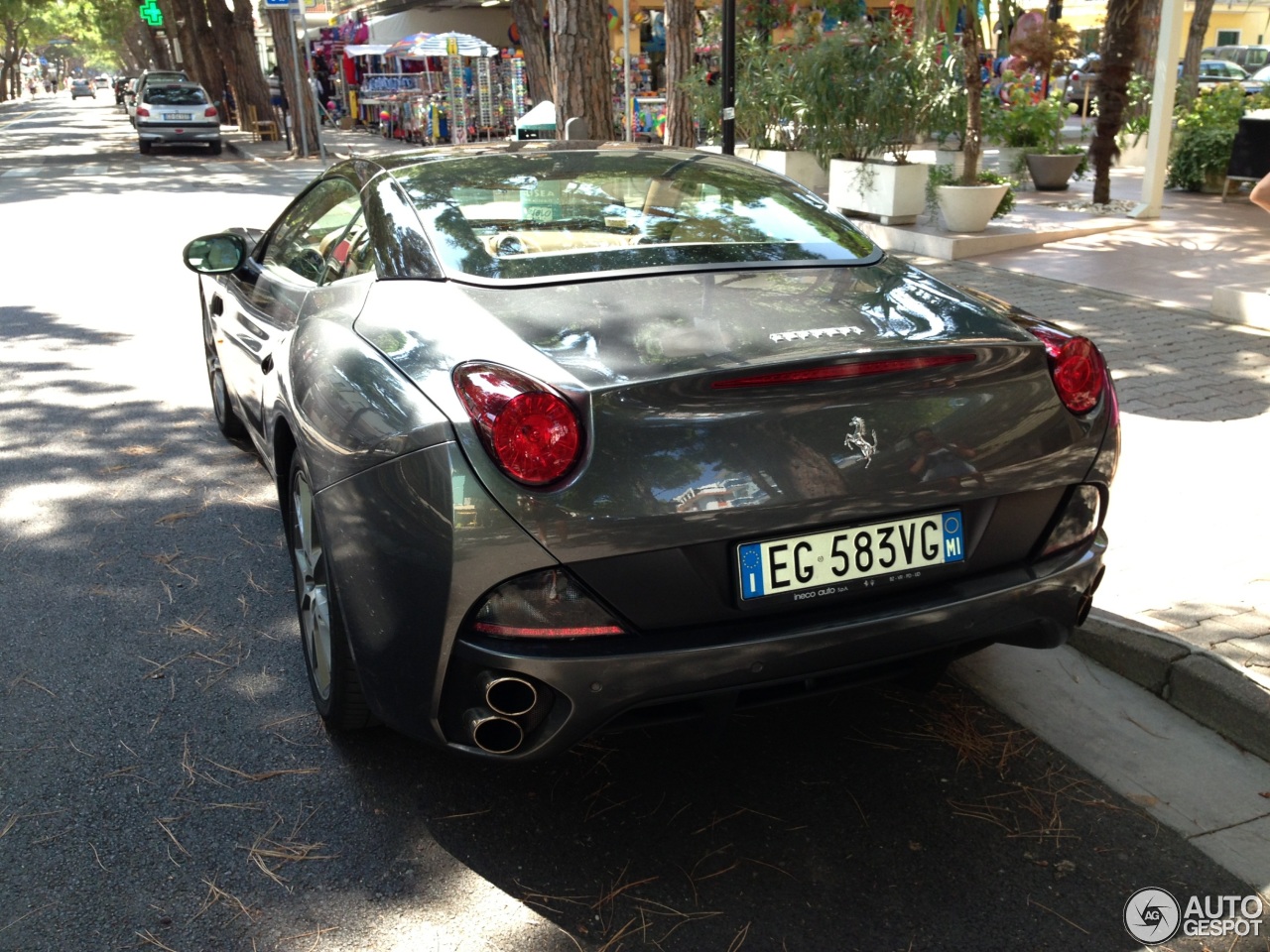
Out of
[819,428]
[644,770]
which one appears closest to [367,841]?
[644,770]

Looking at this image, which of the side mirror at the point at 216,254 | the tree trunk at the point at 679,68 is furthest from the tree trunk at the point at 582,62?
the side mirror at the point at 216,254

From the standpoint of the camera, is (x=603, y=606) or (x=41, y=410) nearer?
(x=603, y=606)

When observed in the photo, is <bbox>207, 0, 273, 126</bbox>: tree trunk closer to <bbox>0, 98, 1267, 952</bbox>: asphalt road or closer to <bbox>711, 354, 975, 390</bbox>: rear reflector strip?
<bbox>0, 98, 1267, 952</bbox>: asphalt road

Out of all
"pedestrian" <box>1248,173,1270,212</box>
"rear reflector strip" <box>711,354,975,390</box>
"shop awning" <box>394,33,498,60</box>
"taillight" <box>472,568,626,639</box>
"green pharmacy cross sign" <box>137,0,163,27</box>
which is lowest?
"taillight" <box>472,568,626,639</box>

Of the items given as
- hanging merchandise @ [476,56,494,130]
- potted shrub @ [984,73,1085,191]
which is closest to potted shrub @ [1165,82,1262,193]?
potted shrub @ [984,73,1085,191]

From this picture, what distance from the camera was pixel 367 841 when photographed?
109 inches

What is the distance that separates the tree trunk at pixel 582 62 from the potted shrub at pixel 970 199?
329cm

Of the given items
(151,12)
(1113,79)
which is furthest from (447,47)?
(1113,79)

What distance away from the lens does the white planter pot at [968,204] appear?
11.2 m

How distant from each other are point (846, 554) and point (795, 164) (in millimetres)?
11871

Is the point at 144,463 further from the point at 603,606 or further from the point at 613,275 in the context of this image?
the point at 603,606

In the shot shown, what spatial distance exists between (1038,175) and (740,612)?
48.2 ft

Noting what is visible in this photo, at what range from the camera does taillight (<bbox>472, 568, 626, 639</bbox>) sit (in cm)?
237

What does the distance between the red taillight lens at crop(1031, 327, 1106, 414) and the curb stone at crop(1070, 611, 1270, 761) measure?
0.96m
